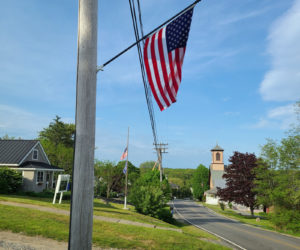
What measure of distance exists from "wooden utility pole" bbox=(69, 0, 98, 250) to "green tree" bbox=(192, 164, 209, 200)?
9263 cm

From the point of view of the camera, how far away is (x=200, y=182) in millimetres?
94750

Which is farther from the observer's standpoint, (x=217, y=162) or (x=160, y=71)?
(x=217, y=162)

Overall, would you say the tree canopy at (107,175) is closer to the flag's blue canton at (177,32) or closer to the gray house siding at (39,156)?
the gray house siding at (39,156)

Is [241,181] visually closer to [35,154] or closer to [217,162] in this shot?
[35,154]

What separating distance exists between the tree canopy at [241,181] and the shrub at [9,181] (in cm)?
3368

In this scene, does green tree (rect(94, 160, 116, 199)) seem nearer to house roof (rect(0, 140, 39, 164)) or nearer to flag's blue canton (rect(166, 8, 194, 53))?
house roof (rect(0, 140, 39, 164))

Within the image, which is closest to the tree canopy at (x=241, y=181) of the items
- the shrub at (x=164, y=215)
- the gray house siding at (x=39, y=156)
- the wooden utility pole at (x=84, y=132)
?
the shrub at (x=164, y=215)

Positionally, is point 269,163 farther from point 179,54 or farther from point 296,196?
point 179,54

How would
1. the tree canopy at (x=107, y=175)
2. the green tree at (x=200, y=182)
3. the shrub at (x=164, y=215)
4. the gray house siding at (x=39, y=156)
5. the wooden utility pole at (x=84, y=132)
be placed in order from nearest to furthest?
the wooden utility pole at (x=84, y=132)
the shrub at (x=164, y=215)
the gray house siding at (x=39, y=156)
the tree canopy at (x=107, y=175)
the green tree at (x=200, y=182)

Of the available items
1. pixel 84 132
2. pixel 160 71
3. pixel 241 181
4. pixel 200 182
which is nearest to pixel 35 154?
pixel 160 71

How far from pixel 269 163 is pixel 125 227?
3149cm

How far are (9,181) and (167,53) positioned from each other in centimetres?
2527

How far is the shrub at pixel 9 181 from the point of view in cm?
2447

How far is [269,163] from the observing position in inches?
1497
